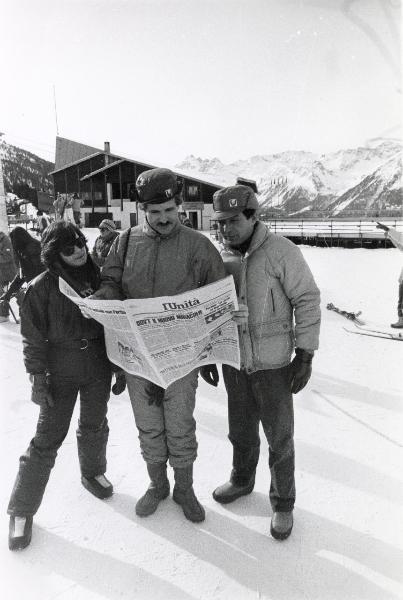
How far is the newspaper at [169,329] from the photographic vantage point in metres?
1.89

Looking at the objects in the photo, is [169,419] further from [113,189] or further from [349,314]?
[113,189]

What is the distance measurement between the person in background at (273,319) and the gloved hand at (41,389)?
934 millimetres

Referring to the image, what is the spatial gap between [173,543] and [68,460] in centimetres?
104

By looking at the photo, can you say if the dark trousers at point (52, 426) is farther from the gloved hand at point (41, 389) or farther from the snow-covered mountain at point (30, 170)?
the snow-covered mountain at point (30, 170)

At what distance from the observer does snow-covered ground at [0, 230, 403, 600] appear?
5.94ft

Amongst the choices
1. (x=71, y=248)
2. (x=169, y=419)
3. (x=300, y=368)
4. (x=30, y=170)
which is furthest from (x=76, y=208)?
(x=30, y=170)

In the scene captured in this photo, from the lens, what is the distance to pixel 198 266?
2078mm

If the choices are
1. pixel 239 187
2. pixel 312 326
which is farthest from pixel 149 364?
pixel 239 187

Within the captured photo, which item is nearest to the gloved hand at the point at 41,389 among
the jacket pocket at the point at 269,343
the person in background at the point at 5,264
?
the jacket pocket at the point at 269,343

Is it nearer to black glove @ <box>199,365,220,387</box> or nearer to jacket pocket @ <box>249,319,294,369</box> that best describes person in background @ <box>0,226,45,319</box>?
black glove @ <box>199,365,220,387</box>

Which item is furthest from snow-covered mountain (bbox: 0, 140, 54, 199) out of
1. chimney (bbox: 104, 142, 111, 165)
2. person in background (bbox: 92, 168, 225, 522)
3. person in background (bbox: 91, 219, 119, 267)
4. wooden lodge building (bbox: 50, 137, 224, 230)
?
person in background (bbox: 92, 168, 225, 522)

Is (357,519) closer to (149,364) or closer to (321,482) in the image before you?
(321,482)

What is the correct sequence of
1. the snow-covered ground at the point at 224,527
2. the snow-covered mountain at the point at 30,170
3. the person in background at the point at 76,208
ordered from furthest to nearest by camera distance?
the snow-covered mountain at the point at 30,170 → the person in background at the point at 76,208 → the snow-covered ground at the point at 224,527

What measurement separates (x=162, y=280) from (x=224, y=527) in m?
1.23
